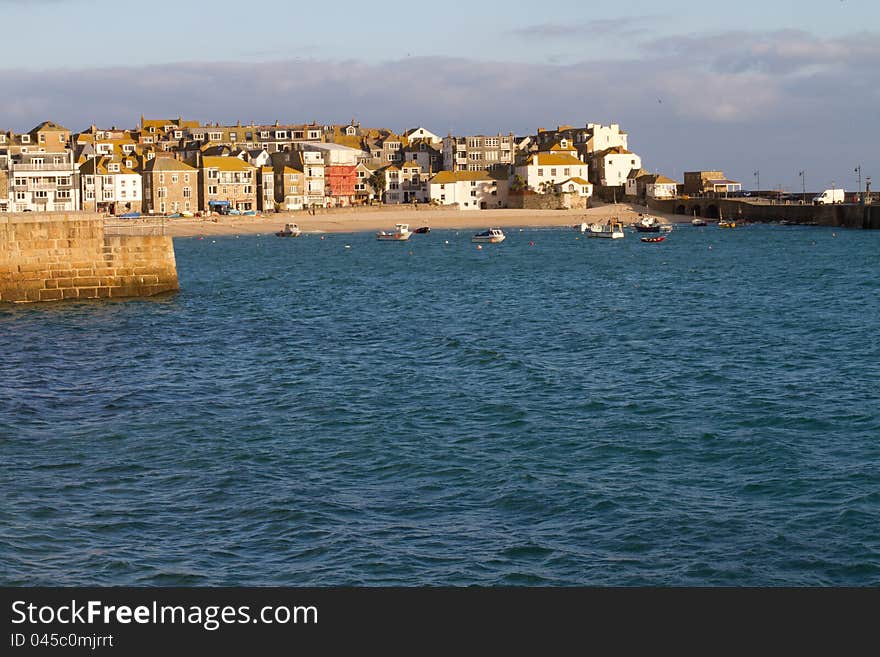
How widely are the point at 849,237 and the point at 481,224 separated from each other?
47656mm

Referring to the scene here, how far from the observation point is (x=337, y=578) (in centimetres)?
1755

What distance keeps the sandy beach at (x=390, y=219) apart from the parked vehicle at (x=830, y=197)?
797 inches

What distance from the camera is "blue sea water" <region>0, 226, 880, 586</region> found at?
60.3ft

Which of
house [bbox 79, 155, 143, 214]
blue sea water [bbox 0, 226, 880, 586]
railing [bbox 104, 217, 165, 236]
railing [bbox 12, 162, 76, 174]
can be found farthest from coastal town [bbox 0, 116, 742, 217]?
blue sea water [bbox 0, 226, 880, 586]

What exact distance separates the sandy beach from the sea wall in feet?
284

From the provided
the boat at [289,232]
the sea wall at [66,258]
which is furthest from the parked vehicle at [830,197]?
the sea wall at [66,258]

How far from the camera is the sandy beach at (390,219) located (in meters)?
148

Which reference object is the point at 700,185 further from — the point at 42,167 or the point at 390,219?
the point at 42,167

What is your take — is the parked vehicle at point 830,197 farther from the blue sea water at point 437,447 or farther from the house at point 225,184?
the blue sea water at point 437,447

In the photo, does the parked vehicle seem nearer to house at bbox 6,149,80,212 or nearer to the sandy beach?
the sandy beach

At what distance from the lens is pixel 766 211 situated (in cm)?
17412

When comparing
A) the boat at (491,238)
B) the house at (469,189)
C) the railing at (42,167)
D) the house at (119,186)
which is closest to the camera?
the railing at (42,167)

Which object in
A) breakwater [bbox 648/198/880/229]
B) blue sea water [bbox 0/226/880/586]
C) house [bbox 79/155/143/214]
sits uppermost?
house [bbox 79/155/143/214]
